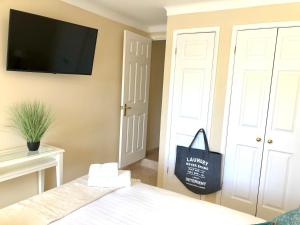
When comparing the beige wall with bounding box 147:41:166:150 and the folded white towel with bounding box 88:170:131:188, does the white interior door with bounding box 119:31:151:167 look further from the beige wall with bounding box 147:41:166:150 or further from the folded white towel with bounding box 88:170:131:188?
the folded white towel with bounding box 88:170:131:188

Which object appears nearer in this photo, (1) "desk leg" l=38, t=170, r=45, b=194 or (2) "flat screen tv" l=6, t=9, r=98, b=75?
(2) "flat screen tv" l=6, t=9, r=98, b=75

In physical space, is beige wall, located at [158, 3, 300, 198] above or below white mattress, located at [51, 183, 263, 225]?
above

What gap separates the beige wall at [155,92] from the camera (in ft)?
15.0

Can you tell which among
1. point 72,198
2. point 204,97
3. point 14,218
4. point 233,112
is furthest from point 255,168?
point 14,218

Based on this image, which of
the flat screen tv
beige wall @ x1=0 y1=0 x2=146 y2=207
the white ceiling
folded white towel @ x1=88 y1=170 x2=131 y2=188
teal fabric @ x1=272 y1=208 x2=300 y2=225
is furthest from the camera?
the white ceiling

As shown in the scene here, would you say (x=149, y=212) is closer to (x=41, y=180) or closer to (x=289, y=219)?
(x=289, y=219)

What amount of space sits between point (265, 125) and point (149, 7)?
6.18ft

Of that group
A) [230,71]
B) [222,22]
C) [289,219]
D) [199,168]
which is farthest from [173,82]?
[289,219]

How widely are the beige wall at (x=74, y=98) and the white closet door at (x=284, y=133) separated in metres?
2.04

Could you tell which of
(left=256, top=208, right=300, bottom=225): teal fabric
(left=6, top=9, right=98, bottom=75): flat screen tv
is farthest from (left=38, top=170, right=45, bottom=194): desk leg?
(left=256, top=208, right=300, bottom=225): teal fabric

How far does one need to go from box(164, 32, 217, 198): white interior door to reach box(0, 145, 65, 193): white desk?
4.53 feet

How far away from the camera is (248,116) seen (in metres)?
2.50

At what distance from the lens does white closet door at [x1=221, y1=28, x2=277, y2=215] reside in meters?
2.39

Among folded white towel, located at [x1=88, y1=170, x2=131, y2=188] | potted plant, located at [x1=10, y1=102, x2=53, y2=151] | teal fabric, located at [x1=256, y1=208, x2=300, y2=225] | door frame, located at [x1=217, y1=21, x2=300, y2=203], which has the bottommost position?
folded white towel, located at [x1=88, y1=170, x2=131, y2=188]
